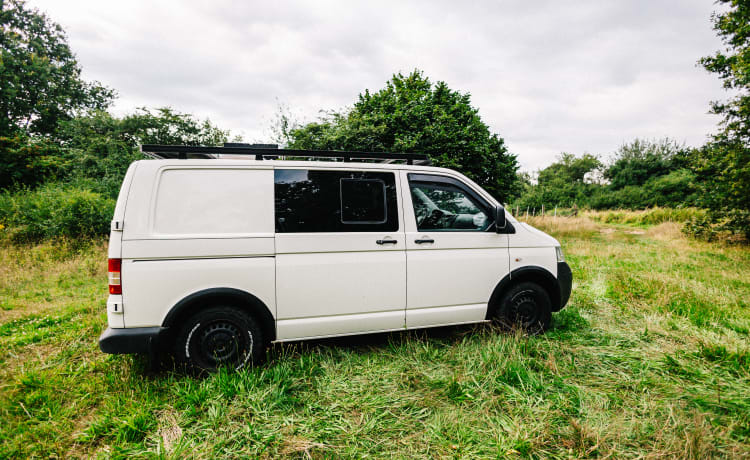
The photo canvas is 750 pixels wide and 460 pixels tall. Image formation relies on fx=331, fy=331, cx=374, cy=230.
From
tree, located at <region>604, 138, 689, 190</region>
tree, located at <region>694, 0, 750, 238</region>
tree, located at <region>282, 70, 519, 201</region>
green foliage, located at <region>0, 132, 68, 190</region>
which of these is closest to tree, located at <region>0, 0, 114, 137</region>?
green foliage, located at <region>0, 132, 68, 190</region>

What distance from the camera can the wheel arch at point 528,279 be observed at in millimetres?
3734

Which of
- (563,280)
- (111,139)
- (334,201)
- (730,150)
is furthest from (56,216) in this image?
(730,150)

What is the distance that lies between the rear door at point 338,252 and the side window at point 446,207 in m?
0.26

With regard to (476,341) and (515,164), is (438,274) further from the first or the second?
(515,164)

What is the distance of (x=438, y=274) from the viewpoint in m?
3.52

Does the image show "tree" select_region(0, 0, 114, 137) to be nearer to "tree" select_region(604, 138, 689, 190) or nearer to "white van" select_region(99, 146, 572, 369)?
"white van" select_region(99, 146, 572, 369)

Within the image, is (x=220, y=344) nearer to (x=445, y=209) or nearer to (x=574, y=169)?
(x=445, y=209)

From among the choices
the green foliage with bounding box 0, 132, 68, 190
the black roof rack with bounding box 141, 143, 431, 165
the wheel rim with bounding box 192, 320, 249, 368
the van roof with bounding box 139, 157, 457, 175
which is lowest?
the wheel rim with bounding box 192, 320, 249, 368

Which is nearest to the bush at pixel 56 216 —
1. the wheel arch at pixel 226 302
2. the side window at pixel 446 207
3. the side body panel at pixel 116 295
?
the side body panel at pixel 116 295

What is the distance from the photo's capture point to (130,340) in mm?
2695

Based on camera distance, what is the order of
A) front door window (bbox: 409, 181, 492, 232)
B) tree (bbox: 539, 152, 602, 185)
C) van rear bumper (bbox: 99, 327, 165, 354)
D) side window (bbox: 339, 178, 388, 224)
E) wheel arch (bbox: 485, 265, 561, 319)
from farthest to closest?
tree (bbox: 539, 152, 602, 185)
wheel arch (bbox: 485, 265, 561, 319)
front door window (bbox: 409, 181, 492, 232)
side window (bbox: 339, 178, 388, 224)
van rear bumper (bbox: 99, 327, 165, 354)

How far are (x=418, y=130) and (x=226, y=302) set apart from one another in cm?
899

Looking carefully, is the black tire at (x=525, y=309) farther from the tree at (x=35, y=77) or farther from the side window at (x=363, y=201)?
the tree at (x=35, y=77)

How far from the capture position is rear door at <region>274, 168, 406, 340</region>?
3115 millimetres
